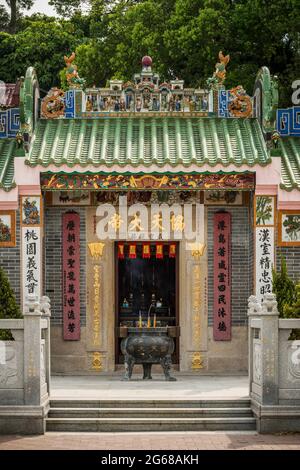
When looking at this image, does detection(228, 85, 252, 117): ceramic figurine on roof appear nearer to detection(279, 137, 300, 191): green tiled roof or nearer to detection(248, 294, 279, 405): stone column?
detection(279, 137, 300, 191): green tiled roof

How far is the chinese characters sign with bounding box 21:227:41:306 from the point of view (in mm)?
13062

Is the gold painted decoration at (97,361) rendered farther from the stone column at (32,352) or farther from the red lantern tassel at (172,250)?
the stone column at (32,352)

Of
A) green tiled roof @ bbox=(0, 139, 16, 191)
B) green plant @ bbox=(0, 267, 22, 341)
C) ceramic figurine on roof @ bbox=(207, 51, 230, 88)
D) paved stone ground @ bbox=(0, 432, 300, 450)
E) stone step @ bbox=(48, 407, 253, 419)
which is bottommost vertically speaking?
paved stone ground @ bbox=(0, 432, 300, 450)

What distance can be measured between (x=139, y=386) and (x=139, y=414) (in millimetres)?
1603

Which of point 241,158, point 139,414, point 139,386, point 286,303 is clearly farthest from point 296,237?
point 139,414

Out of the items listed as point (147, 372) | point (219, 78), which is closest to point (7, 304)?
point (147, 372)

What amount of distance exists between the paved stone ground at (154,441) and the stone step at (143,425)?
19 cm

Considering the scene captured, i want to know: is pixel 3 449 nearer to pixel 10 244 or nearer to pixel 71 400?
pixel 71 400

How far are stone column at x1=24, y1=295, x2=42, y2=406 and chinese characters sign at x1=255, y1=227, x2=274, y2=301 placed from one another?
4.14 meters

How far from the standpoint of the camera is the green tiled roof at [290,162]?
1287cm

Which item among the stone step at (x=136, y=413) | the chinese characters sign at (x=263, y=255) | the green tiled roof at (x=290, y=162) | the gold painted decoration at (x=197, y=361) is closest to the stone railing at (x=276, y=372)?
the stone step at (x=136, y=413)

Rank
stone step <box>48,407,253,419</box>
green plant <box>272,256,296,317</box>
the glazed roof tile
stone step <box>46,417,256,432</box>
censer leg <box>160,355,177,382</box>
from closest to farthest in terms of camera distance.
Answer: stone step <box>46,417,256,432</box> → stone step <box>48,407,253,419</box> → green plant <box>272,256,296,317</box> → censer leg <box>160,355,177,382</box> → the glazed roof tile

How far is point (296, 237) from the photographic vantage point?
13.2m

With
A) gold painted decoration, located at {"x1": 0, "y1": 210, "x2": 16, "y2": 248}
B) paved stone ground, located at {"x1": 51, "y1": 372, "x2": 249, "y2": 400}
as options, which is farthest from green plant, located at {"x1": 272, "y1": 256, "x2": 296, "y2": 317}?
gold painted decoration, located at {"x1": 0, "y1": 210, "x2": 16, "y2": 248}
